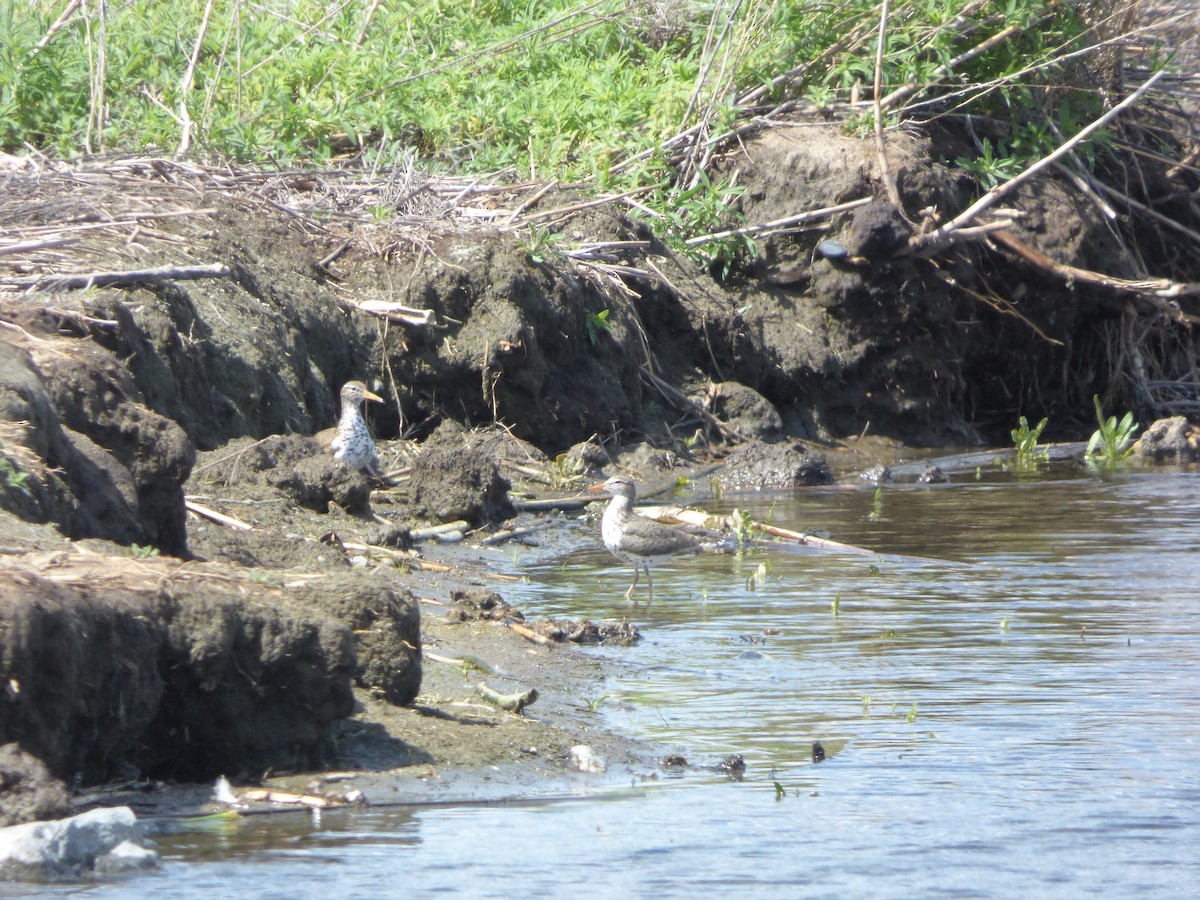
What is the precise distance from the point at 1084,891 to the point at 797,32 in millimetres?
11117

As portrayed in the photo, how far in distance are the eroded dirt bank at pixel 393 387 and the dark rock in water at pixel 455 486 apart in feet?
0.07

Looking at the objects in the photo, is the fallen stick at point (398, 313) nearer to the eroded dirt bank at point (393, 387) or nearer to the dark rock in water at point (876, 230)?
the eroded dirt bank at point (393, 387)

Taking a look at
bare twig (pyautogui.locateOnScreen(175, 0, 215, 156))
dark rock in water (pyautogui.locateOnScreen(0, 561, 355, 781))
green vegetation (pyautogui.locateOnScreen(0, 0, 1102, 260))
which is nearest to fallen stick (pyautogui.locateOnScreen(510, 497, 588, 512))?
green vegetation (pyautogui.locateOnScreen(0, 0, 1102, 260))

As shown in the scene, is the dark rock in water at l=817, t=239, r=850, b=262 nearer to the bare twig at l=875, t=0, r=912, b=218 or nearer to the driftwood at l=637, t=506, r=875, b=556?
the bare twig at l=875, t=0, r=912, b=218

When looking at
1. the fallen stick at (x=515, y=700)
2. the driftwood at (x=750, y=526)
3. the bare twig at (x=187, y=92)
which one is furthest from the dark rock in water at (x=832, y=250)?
the fallen stick at (x=515, y=700)

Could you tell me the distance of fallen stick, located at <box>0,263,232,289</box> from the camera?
8578mm

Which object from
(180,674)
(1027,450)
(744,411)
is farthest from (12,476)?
(1027,450)

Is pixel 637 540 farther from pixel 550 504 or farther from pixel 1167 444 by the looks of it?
pixel 1167 444

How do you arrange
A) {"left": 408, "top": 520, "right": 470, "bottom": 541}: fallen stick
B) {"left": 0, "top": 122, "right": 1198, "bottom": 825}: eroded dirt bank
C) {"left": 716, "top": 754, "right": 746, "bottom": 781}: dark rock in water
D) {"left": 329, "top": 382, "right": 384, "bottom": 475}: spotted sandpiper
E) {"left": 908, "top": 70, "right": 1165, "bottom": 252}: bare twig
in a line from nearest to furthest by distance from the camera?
{"left": 0, "top": 122, "right": 1198, "bottom": 825}: eroded dirt bank → {"left": 716, "top": 754, "right": 746, "bottom": 781}: dark rock in water → {"left": 408, "top": 520, "right": 470, "bottom": 541}: fallen stick → {"left": 329, "top": 382, "right": 384, "bottom": 475}: spotted sandpiper → {"left": 908, "top": 70, "right": 1165, "bottom": 252}: bare twig

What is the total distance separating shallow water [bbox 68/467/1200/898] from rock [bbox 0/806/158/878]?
7cm

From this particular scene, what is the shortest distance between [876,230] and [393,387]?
4663 millimetres

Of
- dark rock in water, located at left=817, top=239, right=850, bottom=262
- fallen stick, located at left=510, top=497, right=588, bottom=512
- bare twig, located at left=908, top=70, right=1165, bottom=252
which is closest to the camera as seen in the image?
fallen stick, located at left=510, top=497, right=588, bottom=512

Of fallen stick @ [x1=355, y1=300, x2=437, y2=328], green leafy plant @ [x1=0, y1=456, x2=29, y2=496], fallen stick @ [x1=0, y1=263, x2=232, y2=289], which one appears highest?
fallen stick @ [x1=0, y1=263, x2=232, y2=289]

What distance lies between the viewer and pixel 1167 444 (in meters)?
14.4
